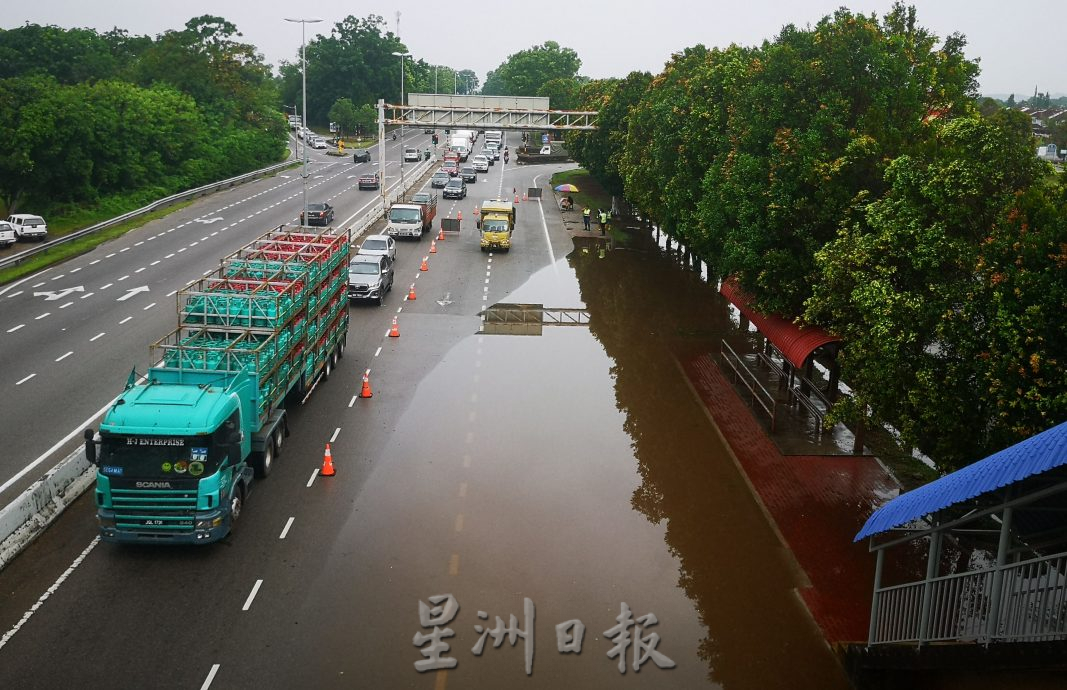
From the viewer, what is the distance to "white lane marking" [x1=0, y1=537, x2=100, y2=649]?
45.6 ft

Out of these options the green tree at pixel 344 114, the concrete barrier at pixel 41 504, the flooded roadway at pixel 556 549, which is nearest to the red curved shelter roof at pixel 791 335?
the flooded roadway at pixel 556 549

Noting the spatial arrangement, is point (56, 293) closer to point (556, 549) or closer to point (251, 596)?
point (251, 596)

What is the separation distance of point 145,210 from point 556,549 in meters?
48.9

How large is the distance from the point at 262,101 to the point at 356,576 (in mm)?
82206

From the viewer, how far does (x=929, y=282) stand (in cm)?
1603

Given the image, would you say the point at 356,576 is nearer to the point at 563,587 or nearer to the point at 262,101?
the point at 563,587

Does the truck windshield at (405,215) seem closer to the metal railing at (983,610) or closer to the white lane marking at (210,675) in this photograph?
the white lane marking at (210,675)

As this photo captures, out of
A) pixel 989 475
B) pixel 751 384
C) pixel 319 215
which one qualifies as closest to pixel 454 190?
pixel 319 215

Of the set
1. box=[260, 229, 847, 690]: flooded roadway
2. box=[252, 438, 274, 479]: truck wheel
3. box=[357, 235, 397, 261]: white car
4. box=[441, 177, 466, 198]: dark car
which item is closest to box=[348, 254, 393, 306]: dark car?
box=[357, 235, 397, 261]: white car

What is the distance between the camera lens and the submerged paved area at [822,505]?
15711 millimetres

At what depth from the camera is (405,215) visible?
51.7 meters

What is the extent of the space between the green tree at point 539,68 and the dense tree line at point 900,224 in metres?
137

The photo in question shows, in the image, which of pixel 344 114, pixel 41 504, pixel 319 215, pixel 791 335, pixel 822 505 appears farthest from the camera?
pixel 344 114

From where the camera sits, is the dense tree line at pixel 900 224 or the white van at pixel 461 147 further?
the white van at pixel 461 147
